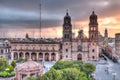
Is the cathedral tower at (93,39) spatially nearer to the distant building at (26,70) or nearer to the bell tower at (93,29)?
the bell tower at (93,29)

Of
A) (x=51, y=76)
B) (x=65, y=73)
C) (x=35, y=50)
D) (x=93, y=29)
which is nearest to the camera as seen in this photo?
(x=51, y=76)

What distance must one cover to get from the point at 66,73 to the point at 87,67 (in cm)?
1586

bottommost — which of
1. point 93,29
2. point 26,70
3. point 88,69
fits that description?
point 88,69

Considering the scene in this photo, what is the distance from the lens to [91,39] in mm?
118688

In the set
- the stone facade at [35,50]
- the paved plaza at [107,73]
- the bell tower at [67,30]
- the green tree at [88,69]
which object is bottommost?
the paved plaza at [107,73]

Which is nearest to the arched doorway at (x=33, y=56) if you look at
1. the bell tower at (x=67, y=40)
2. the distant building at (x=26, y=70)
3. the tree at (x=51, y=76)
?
the bell tower at (x=67, y=40)

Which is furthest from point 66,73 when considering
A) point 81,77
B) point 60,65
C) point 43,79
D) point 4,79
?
point 4,79

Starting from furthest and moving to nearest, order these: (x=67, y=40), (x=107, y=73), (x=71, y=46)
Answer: (x=71, y=46) < (x=67, y=40) < (x=107, y=73)

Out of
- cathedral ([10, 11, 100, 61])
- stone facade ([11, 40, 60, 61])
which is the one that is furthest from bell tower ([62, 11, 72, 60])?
stone facade ([11, 40, 60, 61])

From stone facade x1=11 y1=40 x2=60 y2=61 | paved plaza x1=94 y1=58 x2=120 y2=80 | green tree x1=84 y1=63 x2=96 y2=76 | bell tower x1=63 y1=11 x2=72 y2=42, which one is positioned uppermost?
bell tower x1=63 y1=11 x2=72 y2=42

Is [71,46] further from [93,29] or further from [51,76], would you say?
[51,76]

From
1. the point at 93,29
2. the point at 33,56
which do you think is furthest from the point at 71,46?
the point at 33,56

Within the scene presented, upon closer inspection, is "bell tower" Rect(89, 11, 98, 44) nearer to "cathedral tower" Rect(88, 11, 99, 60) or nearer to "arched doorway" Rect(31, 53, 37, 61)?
"cathedral tower" Rect(88, 11, 99, 60)

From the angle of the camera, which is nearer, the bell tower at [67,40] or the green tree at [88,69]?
the green tree at [88,69]
